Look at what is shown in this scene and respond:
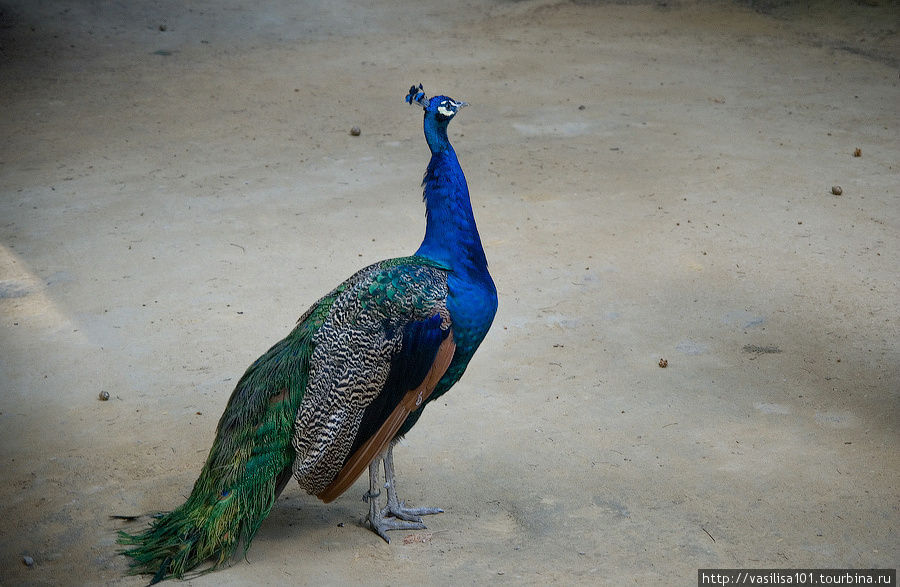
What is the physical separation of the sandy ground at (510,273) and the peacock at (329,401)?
23 centimetres

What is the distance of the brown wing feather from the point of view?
389cm

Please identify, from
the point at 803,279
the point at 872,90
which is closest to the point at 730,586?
the point at 803,279

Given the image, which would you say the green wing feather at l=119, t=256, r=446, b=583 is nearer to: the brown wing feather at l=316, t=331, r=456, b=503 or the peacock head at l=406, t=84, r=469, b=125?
the brown wing feather at l=316, t=331, r=456, b=503

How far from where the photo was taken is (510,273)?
6.54 meters

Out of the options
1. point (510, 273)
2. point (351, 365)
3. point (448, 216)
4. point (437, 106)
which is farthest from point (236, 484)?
point (510, 273)

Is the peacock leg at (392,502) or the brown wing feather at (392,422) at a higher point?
the brown wing feather at (392,422)

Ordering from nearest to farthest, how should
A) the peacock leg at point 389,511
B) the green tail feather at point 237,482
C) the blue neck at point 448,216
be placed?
the green tail feather at point 237,482, the blue neck at point 448,216, the peacock leg at point 389,511

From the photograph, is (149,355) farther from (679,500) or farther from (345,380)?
(679,500)

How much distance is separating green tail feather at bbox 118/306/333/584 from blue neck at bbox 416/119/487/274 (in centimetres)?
60

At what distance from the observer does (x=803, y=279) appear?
636 centimetres

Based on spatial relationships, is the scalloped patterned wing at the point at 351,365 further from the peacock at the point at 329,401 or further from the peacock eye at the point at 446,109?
the peacock eye at the point at 446,109

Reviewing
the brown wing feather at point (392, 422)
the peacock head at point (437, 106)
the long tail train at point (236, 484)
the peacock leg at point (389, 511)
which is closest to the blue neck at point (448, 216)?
the peacock head at point (437, 106)

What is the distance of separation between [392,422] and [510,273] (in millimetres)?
2790

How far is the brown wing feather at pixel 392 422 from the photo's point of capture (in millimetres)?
3895
